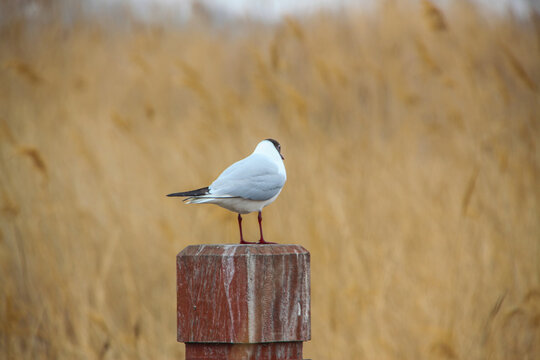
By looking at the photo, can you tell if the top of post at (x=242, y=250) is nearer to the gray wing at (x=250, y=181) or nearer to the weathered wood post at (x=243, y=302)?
the weathered wood post at (x=243, y=302)

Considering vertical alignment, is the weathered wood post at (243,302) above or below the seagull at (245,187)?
below

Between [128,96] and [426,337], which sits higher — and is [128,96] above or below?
above

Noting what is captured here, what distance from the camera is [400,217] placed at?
106 inches

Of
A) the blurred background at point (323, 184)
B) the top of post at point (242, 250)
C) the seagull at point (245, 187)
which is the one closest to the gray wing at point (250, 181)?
the seagull at point (245, 187)

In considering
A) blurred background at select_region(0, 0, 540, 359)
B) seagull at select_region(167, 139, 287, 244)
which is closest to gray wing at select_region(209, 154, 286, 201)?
seagull at select_region(167, 139, 287, 244)

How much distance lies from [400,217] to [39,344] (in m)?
1.56

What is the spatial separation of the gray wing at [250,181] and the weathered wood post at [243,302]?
37 centimetres

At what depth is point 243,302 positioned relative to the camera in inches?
42.0

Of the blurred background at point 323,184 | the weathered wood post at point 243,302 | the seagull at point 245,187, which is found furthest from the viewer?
the blurred background at point 323,184

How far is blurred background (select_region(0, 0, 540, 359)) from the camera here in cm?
246

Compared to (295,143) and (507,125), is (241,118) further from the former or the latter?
(507,125)

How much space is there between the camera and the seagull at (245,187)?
1.45 m

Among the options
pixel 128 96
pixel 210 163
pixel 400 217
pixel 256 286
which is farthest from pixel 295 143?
pixel 256 286

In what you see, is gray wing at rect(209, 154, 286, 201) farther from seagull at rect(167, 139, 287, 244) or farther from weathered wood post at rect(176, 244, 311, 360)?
weathered wood post at rect(176, 244, 311, 360)
